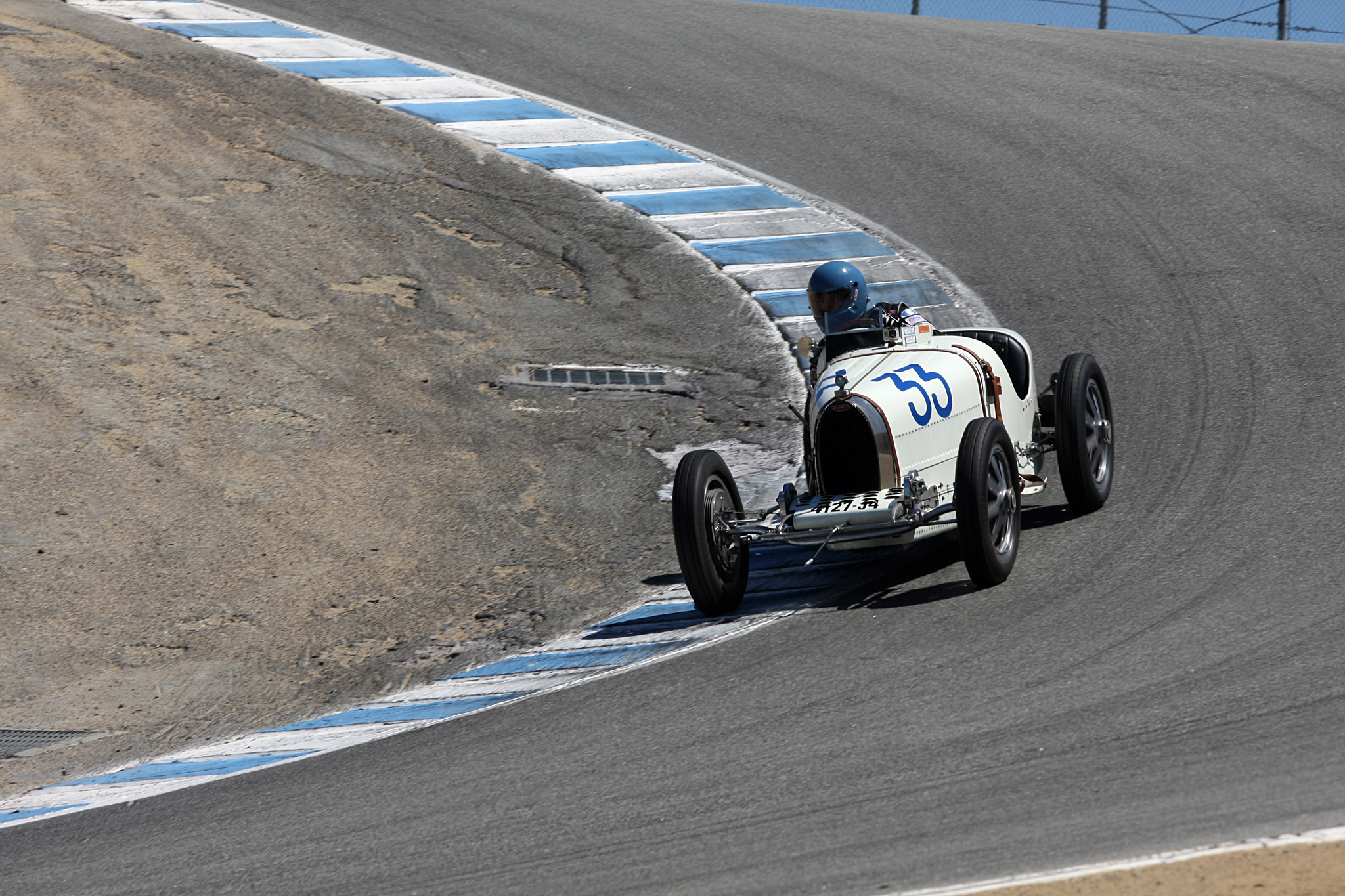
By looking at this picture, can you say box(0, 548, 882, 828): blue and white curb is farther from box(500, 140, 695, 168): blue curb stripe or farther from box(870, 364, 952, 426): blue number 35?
box(500, 140, 695, 168): blue curb stripe

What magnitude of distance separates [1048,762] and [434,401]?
6.66m

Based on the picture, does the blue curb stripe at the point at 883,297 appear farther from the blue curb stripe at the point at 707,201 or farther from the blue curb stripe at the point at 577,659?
the blue curb stripe at the point at 577,659

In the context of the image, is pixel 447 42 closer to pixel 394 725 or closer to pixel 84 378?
pixel 84 378

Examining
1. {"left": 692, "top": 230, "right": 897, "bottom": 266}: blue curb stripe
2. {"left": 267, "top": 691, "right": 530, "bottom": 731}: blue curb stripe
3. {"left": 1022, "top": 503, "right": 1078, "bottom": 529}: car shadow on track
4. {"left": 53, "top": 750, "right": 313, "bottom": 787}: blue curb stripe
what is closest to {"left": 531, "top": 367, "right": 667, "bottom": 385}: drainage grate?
{"left": 692, "top": 230, "right": 897, "bottom": 266}: blue curb stripe

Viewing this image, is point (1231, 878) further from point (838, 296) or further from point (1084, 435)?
point (838, 296)

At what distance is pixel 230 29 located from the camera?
1733 cm

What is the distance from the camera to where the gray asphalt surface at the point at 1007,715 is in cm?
413

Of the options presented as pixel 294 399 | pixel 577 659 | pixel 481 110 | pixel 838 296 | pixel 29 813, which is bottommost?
pixel 29 813

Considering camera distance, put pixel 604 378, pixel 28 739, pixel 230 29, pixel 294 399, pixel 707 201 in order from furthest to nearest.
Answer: pixel 230 29, pixel 707 201, pixel 604 378, pixel 294 399, pixel 28 739

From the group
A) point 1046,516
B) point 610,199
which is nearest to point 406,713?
point 1046,516

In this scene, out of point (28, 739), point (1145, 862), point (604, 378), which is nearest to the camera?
point (1145, 862)

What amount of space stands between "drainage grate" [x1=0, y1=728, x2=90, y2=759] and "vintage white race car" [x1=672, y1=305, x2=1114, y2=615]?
10.6ft

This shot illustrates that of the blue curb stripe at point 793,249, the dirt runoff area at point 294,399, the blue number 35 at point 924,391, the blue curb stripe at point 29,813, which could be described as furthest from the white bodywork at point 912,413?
the blue curb stripe at point 793,249

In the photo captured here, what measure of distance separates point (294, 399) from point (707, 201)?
5.71m
